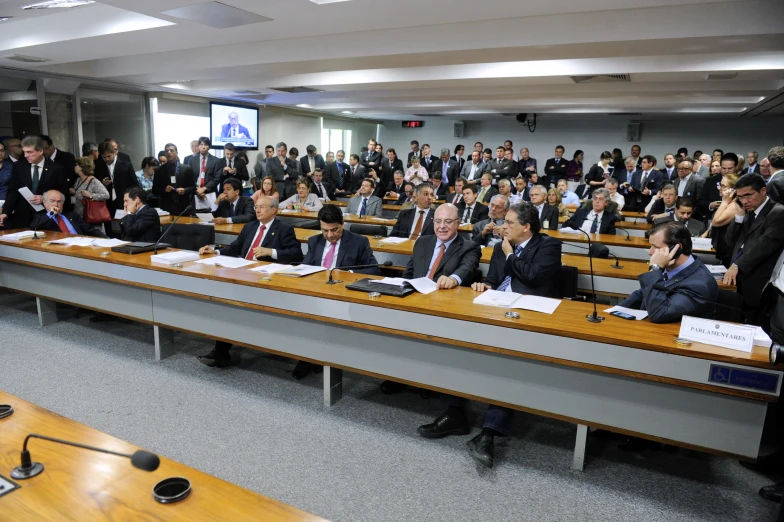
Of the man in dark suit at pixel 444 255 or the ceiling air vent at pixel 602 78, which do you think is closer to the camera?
the man in dark suit at pixel 444 255

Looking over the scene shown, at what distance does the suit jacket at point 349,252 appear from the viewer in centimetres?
366

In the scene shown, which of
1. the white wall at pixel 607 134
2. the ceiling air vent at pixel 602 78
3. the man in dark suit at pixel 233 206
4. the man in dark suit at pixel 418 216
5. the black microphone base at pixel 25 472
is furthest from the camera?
the white wall at pixel 607 134

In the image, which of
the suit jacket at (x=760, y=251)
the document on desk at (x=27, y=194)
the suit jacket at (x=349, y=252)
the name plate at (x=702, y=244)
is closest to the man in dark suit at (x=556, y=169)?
the name plate at (x=702, y=244)

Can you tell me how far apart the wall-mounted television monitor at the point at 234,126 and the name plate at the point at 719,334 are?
9528 mm

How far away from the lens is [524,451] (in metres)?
2.65

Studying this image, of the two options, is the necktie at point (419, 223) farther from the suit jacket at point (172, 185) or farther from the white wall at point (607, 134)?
the white wall at point (607, 134)

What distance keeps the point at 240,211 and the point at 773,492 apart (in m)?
5.34

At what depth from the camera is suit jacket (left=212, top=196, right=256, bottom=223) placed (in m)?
5.83

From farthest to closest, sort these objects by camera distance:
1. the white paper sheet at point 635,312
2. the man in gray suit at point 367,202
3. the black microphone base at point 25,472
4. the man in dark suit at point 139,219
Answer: the man in gray suit at point 367,202
the man in dark suit at point 139,219
the white paper sheet at point 635,312
the black microphone base at point 25,472

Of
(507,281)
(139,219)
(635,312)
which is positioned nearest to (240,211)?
(139,219)

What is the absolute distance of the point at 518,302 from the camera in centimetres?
270

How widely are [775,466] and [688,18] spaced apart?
3518 millimetres

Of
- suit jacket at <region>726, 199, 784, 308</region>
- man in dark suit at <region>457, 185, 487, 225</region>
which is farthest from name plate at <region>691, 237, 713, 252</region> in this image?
man in dark suit at <region>457, 185, 487, 225</region>

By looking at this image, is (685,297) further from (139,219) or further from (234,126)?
(234,126)
